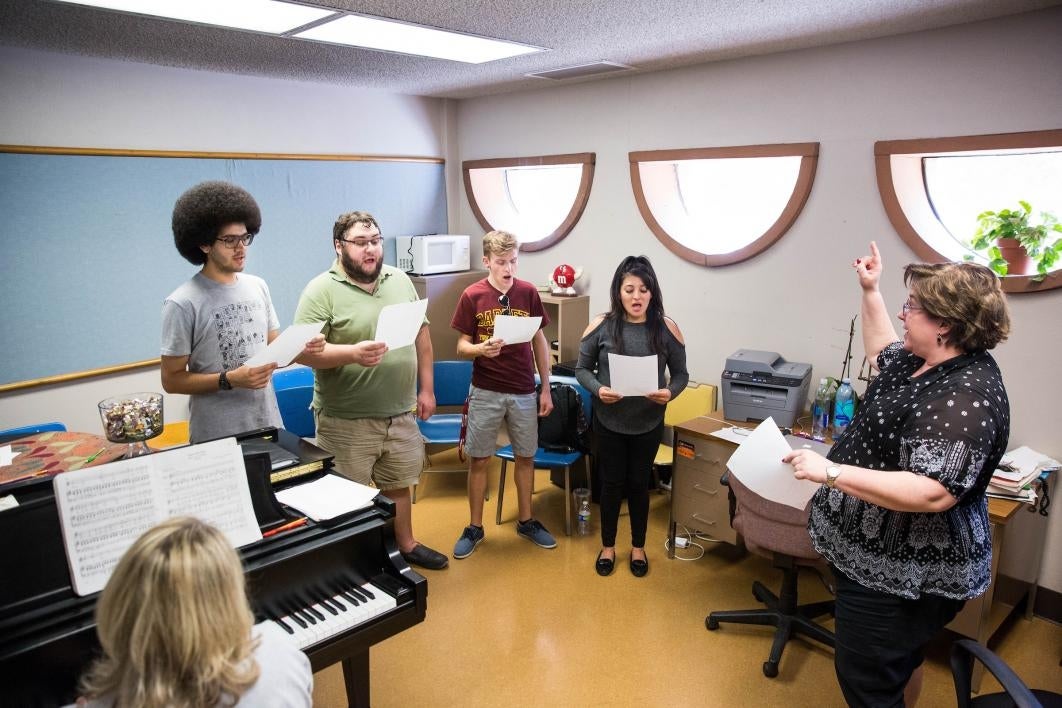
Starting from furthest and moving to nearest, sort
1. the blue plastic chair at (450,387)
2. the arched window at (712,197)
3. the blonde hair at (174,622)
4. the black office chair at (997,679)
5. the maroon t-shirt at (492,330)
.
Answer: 1. the blue plastic chair at (450,387)
2. the arched window at (712,197)
3. the maroon t-shirt at (492,330)
4. the black office chair at (997,679)
5. the blonde hair at (174,622)

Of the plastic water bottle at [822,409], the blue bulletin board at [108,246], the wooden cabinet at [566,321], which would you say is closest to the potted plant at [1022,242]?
the plastic water bottle at [822,409]

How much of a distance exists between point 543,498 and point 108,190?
2985mm

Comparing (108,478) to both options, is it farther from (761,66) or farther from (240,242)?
(761,66)

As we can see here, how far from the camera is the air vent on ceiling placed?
145 inches


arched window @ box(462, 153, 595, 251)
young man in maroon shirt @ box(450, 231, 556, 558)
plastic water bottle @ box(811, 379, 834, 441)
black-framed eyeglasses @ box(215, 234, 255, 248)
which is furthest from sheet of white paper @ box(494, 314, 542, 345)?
arched window @ box(462, 153, 595, 251)

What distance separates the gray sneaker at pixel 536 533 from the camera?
3.52m

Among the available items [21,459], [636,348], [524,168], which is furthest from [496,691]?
[524,168]

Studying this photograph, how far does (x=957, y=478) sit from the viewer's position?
157 cm

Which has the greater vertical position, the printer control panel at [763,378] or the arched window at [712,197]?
the arched window at [712,197]

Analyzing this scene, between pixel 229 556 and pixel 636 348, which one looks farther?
pixel 636 348

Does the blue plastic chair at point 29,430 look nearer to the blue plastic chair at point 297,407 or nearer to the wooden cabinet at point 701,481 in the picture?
the blue plastic chair at point 297,407

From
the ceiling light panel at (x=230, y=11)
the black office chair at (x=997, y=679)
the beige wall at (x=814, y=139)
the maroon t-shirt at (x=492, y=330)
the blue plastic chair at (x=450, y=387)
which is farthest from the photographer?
the blue plastic chair at (x=450, y=387)

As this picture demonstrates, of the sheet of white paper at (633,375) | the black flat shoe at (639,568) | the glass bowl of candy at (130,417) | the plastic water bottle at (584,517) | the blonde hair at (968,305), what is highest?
the blonde hair at (968,305)

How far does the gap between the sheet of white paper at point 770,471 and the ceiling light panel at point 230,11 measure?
7.12 feet
